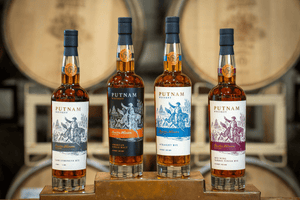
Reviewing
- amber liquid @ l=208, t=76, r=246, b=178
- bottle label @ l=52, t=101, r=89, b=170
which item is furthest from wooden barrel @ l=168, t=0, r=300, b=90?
bottle label @ l=52, t=101, r=89, b=170

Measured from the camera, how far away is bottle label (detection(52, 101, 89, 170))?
125 cm

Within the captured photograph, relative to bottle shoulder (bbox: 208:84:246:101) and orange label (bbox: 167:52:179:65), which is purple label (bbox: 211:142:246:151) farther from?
orange label (bbox: 167:52:179:65)

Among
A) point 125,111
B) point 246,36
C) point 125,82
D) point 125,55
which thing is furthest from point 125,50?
point 246,36

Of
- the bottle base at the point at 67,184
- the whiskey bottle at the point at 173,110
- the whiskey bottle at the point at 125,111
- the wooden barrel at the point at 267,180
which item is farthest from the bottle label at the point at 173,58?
the wooden barrel at the point at 267,180

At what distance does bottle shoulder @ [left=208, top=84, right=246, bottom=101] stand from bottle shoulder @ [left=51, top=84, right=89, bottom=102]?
Answer: 19.3 inches

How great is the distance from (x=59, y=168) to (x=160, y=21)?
1.04 metres

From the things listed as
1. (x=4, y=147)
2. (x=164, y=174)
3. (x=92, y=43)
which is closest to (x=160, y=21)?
(x=92, y=43)

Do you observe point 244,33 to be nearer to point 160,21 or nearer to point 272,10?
point 272,10

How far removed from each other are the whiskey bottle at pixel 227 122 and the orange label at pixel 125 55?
34 cm

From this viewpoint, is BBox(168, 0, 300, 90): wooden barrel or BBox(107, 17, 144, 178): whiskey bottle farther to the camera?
BBox(168, 0, 300, 90): wooden barrel

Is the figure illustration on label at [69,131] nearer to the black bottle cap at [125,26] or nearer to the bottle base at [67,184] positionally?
A: the bottle base at [67,184]

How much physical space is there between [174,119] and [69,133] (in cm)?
39

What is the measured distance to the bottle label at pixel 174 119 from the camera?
1273mm

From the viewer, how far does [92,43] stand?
187 cm
